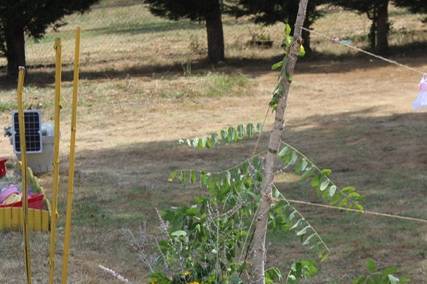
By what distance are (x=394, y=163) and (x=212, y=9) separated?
8953 mm

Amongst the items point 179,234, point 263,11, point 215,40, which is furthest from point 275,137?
point 215,40

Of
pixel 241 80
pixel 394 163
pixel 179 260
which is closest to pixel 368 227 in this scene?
pixel 394 163

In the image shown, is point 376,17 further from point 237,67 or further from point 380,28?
point 237,67

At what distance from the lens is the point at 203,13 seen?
15.7m

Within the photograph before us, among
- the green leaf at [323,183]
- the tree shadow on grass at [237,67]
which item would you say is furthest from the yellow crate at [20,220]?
the tree shadow on grass at [237,67]

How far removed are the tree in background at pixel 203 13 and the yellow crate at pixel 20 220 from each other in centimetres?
1071

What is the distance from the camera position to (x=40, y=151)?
7.17 meters

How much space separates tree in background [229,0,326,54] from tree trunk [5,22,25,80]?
13.1ft

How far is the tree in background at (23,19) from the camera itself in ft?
46.0

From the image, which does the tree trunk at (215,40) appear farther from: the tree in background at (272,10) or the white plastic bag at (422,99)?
the white plastic bag at (422,99)

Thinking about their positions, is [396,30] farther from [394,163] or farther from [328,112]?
[394,163]

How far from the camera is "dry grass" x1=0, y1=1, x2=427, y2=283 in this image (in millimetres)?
4938

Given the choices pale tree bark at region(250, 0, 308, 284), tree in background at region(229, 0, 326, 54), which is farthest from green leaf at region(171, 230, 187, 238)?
tree in background at region(229, 0, 326, 54)

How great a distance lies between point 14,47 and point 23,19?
3.08 feet
